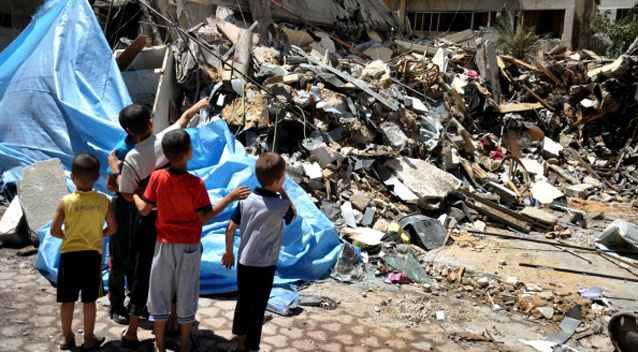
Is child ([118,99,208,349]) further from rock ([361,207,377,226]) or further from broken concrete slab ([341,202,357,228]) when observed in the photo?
rock ([361,207,377,226])

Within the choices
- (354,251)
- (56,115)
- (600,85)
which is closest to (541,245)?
(354,251)

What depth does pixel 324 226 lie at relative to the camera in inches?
196

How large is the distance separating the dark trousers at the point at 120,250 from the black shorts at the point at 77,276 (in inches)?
10.7

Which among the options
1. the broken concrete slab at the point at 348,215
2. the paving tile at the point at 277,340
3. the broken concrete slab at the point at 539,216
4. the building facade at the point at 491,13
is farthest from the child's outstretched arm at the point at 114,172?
the building facade at the point at 491,13

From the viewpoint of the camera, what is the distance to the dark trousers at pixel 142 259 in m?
3.23

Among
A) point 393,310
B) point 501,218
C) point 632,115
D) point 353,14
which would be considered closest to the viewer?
point 393,310

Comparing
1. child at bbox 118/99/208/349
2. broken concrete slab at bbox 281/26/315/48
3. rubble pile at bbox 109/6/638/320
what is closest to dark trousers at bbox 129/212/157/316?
child at bbox 118/99/208/349

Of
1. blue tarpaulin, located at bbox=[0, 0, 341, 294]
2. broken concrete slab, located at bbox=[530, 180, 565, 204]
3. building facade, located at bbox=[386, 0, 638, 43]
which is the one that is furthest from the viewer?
building facade, located at bbox=[386, 0, 638, 43]

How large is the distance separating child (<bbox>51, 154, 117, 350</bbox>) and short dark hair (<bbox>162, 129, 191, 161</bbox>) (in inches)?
19.4

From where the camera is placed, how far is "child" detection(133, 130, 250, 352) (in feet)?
9.71

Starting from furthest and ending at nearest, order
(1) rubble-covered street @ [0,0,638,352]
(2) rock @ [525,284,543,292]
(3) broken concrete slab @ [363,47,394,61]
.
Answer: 1. (3) broken concrete slab @ [363,47,394,61]
2. (2) rock @ [525,284,543,292]
3. (1) rubble-covered street @ [0,0,638,352]

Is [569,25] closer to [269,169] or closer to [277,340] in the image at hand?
[277,340]

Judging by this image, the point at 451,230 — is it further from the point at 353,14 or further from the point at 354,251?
the point at 353,14

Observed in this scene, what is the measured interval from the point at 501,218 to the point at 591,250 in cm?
104
